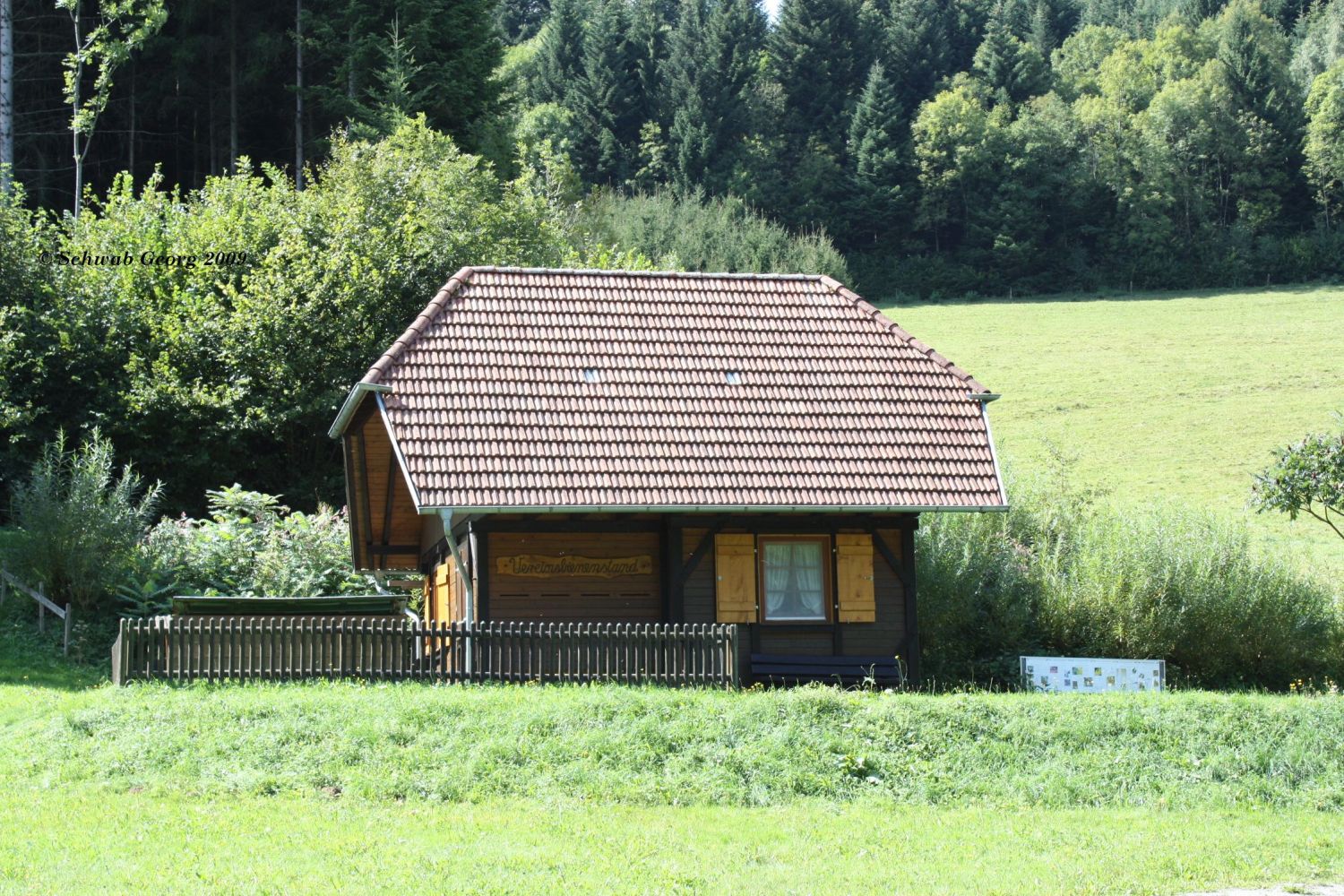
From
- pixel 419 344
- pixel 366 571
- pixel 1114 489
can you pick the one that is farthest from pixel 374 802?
pixel 1114 489

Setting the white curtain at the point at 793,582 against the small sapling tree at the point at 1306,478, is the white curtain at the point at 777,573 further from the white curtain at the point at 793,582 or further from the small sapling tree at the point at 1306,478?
the small sapling tree at the point at 1306,478

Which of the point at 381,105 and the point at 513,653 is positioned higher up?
the point at 381,105

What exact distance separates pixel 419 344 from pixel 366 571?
5.38m

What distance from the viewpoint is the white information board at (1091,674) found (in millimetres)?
21859

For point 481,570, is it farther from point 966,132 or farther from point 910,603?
point 966,132

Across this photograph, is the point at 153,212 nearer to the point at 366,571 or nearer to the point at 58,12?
the point at 58,12

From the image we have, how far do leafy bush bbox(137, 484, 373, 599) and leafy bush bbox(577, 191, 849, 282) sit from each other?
39741 millimetres

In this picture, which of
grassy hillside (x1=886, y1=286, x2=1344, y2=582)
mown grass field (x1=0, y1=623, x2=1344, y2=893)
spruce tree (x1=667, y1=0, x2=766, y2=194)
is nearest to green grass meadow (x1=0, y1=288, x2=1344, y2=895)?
mown grass field (x1=0, y1=623, x2=1344, y2=893)

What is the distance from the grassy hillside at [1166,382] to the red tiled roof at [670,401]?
9504 mm

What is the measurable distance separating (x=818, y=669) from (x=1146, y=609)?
25.9 ft

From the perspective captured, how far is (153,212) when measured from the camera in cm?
3581

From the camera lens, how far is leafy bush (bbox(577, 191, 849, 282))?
68812 millimetres

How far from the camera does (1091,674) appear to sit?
72.1 feet

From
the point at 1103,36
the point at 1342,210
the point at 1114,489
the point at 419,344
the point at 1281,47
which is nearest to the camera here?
the point at 419,344
